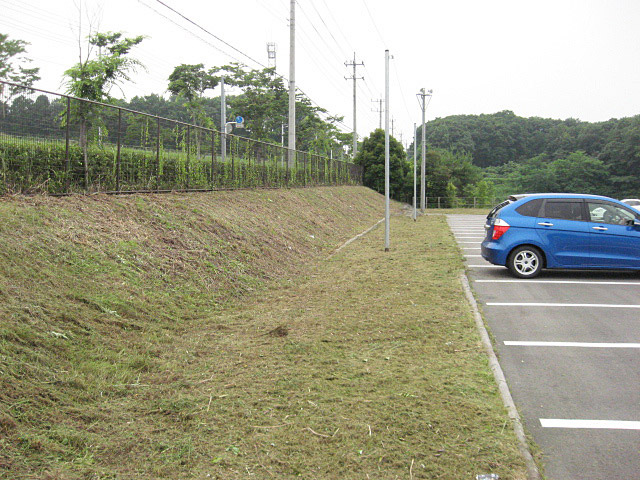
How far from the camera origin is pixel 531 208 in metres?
11.6

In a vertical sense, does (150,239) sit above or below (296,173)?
below

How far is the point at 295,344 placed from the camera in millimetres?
6492

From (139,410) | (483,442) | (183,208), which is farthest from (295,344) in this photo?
(183,208)

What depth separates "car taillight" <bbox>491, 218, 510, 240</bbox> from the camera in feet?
37.8

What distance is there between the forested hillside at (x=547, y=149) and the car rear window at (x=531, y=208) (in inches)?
2675

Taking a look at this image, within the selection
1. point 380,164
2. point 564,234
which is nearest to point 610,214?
point 564,234

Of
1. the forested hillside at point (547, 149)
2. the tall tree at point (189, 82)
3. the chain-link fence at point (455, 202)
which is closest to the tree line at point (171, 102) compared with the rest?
the tall tree at point (189, 82)

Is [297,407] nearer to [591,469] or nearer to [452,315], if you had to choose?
[591,469]

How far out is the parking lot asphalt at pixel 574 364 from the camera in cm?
409

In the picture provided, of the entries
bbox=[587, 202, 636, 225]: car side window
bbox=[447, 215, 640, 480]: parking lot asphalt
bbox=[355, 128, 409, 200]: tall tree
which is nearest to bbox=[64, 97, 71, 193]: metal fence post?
bbox=[447, 215, 640, 480]: parking lot asphalt

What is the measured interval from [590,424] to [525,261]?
24.1 feet

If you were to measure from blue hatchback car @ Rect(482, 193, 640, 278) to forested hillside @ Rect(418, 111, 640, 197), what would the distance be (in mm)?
67603

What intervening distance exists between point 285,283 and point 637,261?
700 centimetres

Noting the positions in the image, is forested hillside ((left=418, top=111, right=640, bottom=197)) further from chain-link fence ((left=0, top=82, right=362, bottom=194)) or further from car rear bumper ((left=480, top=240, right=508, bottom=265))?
car rear bumper ((left=480, top=240, right=508, bottom=265))
